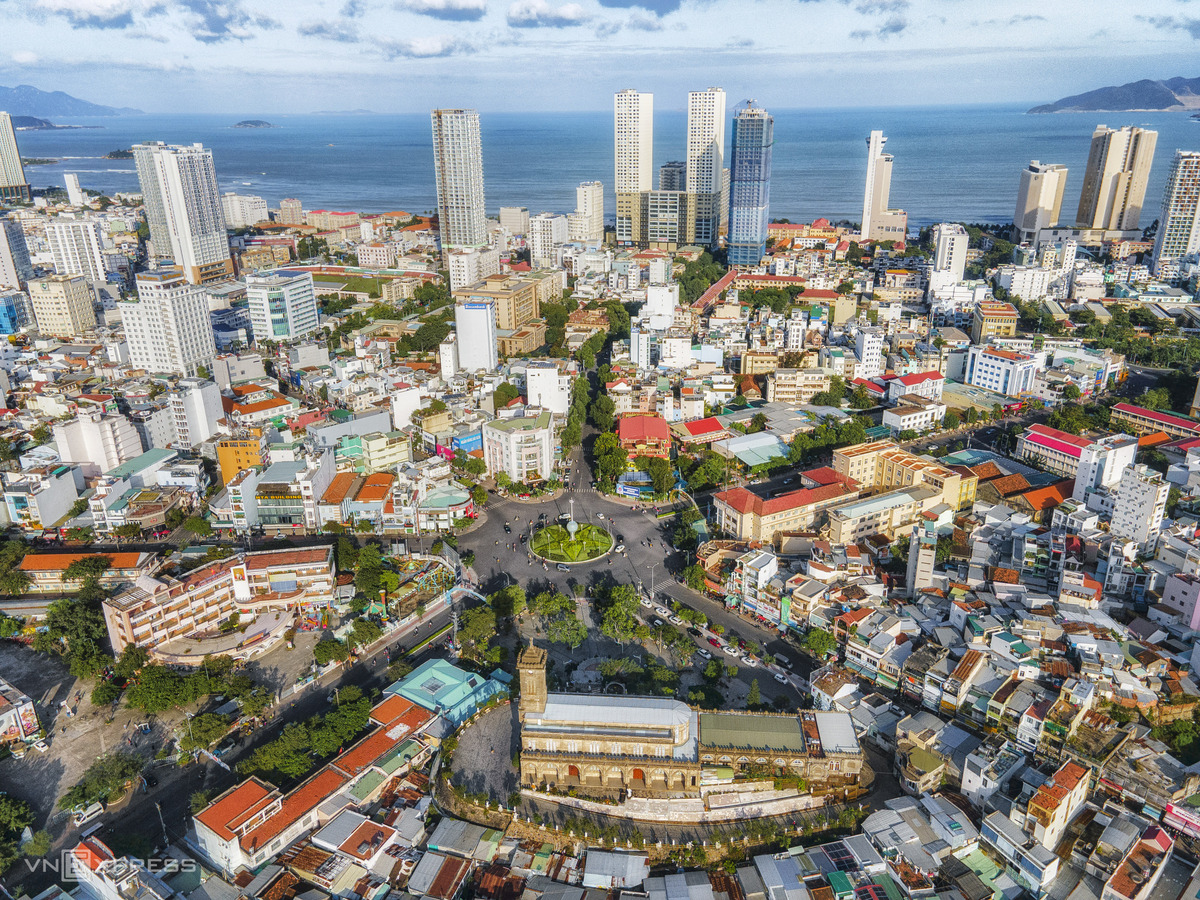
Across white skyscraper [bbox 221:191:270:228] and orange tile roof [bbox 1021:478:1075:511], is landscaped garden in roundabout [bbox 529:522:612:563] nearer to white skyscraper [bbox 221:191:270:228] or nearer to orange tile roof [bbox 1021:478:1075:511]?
orange tile roof [bbox 1021:478:1075:511]

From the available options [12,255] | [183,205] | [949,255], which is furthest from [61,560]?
[949,255]

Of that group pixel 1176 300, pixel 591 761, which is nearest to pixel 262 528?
pixel 591 761

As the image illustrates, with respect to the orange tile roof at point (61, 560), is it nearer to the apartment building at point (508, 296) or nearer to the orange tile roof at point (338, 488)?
the orange tile roof at point (338, 488)

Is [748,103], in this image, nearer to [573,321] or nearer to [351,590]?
[573,321]

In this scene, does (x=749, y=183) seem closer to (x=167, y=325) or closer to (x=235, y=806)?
(x=167, y=325)

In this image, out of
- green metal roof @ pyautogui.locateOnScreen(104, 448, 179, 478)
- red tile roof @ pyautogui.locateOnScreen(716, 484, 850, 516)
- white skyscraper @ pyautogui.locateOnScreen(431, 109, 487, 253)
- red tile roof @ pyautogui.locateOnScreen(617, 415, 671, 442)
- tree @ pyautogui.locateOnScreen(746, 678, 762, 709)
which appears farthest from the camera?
white skyscraper @ pyautogui.locateOnScreen(431, 109, 487, 253)

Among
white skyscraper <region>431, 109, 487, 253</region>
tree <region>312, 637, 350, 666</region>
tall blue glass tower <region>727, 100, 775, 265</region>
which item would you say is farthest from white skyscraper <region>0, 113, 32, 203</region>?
tree <region>312, 637, 350, 666</region>
